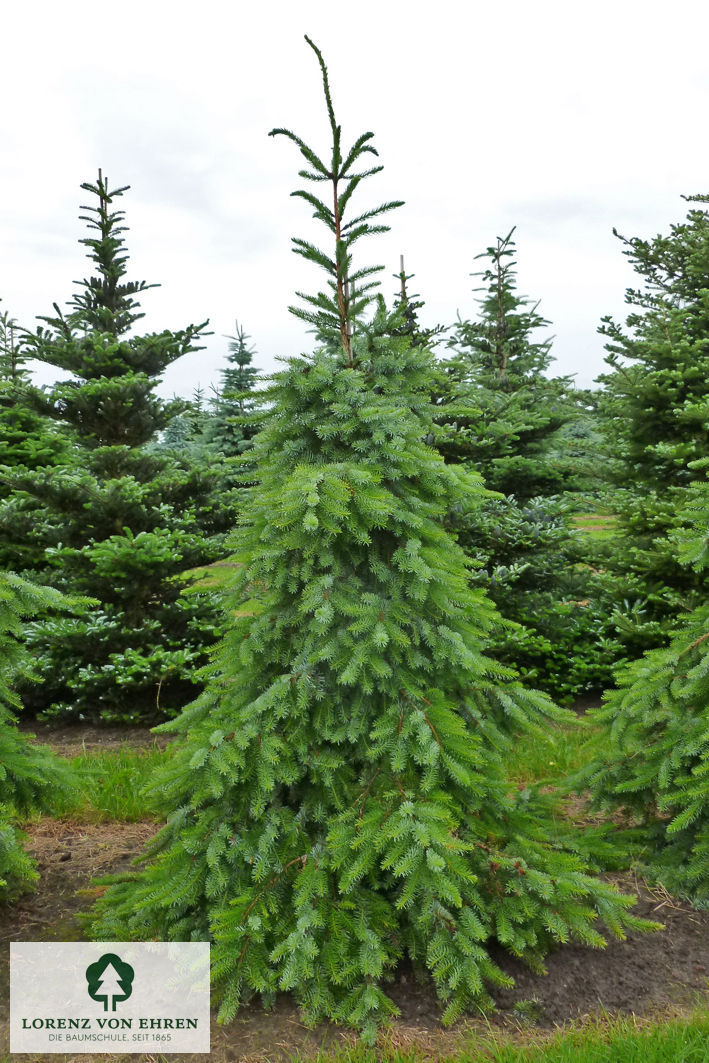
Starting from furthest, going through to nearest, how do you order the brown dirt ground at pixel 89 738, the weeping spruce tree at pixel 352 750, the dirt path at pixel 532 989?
the brown dirt ground at pixel 89 738, the weeping spruce tree at pixel 352 750, the dirt path at pixel 532 989

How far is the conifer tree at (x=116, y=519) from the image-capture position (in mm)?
7266

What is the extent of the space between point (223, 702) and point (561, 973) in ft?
6.70

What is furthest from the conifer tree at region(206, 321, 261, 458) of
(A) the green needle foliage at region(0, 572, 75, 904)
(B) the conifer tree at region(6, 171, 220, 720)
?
(A) the green needle foliage at region(0, 572, 75, 904)

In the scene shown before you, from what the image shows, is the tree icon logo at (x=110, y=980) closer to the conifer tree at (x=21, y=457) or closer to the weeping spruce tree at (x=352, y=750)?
the weeping spruce tree at (x=352, y=750)

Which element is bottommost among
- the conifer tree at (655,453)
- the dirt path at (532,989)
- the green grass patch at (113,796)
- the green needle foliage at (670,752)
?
the dirt path at (532,989)

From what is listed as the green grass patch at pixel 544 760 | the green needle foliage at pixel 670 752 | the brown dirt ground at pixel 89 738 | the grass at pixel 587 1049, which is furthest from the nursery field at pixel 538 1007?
the brown dirt ground at pixel 89 738

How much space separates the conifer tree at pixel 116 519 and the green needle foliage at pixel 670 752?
166 inches

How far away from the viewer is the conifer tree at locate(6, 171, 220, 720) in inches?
286

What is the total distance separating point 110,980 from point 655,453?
Answer: 271 inches

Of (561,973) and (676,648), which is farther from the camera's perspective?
(676,648)

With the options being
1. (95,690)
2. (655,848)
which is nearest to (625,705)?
(655,848)

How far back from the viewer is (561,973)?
10.8ft

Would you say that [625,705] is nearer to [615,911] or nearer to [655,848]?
[655,848]

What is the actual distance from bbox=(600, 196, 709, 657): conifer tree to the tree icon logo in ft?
17.6
